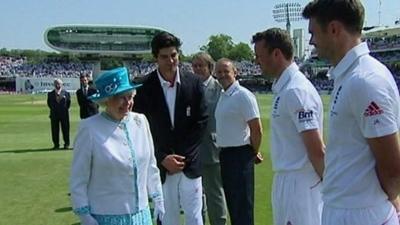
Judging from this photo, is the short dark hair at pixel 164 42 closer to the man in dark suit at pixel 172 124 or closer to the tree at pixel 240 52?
the man in dark suit at pixel 172 124

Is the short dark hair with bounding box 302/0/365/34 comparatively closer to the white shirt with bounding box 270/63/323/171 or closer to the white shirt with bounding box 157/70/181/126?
the white shirt with bounding box 270/63/323/171

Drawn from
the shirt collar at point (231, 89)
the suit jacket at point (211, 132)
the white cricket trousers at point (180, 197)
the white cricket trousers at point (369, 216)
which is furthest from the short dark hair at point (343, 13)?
the suit jacket at point (211, 132)

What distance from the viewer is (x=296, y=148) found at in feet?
15.2

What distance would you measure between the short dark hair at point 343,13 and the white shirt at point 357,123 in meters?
0.12

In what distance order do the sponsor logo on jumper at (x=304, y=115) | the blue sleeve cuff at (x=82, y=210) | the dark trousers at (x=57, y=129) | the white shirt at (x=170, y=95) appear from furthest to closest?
the dark trousers at (x=57, y=129)
the white shirt at (x=170, y=95)
the sponsor logo on jumper at (x=304, y=115)
the blue sleeve cuff at (x=82, y=210)

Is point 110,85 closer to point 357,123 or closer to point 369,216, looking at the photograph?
point 357,123

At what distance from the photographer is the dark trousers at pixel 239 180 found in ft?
23.4

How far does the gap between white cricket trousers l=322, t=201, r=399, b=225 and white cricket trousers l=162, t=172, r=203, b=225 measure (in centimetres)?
287

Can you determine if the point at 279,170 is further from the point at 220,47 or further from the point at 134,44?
the point at 220,47

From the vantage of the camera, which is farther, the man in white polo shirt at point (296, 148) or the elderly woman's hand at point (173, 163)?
the elderly woman's hand at point (173, 163)

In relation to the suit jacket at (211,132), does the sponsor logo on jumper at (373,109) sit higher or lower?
higher

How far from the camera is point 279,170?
4.74m

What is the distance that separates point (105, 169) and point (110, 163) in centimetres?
6

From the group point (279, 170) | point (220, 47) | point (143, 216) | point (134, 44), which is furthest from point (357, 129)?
point (220, 47)
